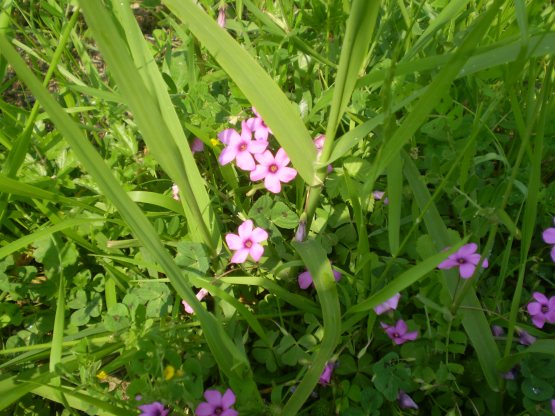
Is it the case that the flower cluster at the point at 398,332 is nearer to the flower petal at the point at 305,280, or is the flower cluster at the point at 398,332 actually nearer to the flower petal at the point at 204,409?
the flower petal at the point at 305,280

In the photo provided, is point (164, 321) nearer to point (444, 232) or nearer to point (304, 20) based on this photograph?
point (444, 232)

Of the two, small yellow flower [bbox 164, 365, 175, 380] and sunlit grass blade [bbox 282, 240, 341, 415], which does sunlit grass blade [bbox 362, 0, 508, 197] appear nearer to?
sunlit grass blade [bbox 282, 240, 341, 415]

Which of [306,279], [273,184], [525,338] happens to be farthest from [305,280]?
[525,338]

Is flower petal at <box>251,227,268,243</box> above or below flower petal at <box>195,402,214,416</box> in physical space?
above

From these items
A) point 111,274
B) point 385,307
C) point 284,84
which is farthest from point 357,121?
point 111,274

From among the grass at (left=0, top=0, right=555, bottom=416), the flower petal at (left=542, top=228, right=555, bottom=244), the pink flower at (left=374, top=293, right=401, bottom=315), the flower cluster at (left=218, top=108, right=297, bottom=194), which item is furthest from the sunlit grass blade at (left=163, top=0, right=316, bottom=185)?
the flower petal at (left=542, top=228, right=555, bottom=244)
